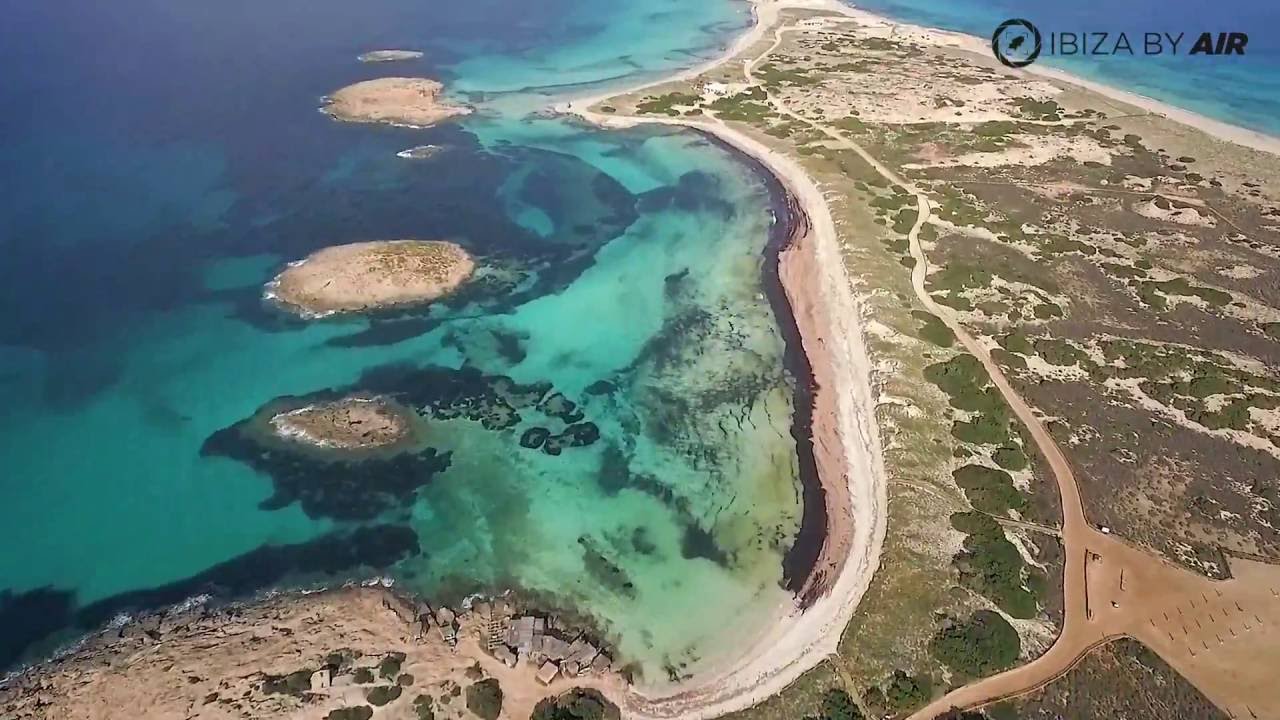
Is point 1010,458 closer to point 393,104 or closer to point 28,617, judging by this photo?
point 28,617

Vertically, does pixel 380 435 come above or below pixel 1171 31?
below

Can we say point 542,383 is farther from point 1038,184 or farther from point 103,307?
point 1038,184

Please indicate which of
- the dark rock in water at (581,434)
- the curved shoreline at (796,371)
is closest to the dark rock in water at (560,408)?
the dark rock in water at (581,434)

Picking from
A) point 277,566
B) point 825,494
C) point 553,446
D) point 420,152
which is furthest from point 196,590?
point 420,152

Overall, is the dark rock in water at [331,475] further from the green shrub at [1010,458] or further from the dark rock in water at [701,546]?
the green shrub at [1010,458]

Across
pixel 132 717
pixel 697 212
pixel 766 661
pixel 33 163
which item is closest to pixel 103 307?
pixel 33 163

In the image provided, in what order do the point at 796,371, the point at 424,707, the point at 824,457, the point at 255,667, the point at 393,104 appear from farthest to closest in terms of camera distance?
the point at 393,104, the point at 796,371, the point at 824,457, the point at 255,667, the point at 424,707
